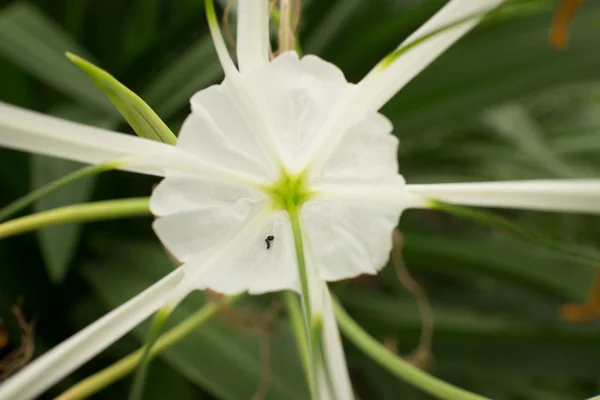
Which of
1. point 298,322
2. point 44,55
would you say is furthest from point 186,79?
point 298,322

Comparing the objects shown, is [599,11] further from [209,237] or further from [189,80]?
[209,237]

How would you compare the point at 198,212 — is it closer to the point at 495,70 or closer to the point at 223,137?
the point at 223,137

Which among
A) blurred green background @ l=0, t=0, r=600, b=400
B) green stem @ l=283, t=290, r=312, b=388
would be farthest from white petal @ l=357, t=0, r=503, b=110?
blurred green background @ l=0, t=0, r=600, b=400

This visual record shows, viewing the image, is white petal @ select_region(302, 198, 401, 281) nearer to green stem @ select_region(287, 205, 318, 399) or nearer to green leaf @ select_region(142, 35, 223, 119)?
green stem @ select_region(287, 205, 318, 399)

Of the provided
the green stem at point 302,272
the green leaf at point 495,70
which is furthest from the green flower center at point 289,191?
the green leaf at point 495,70

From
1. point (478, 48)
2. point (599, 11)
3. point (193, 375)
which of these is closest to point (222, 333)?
point (193, 375)

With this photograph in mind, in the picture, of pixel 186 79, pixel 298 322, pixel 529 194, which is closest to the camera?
pixel 529 194
